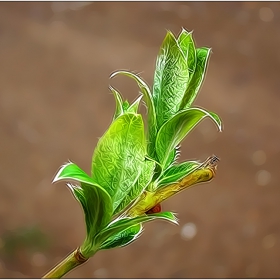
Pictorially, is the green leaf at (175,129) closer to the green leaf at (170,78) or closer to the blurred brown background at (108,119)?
the green leaf at (170,78)

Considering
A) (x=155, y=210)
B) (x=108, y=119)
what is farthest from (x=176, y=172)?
(x=108, y=119)

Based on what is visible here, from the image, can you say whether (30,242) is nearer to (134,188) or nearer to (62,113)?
(62,113)

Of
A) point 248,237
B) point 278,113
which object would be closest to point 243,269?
point 248,237

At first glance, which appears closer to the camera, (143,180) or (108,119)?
(143,180)

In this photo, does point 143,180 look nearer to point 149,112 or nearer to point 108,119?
point 149,112

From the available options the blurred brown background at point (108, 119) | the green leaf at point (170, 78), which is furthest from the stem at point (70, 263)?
the blurred brown background at point (108, 119)

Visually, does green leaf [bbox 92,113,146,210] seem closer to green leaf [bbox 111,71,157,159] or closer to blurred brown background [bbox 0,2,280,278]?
green leaf [bbox 111,71,157,159]
